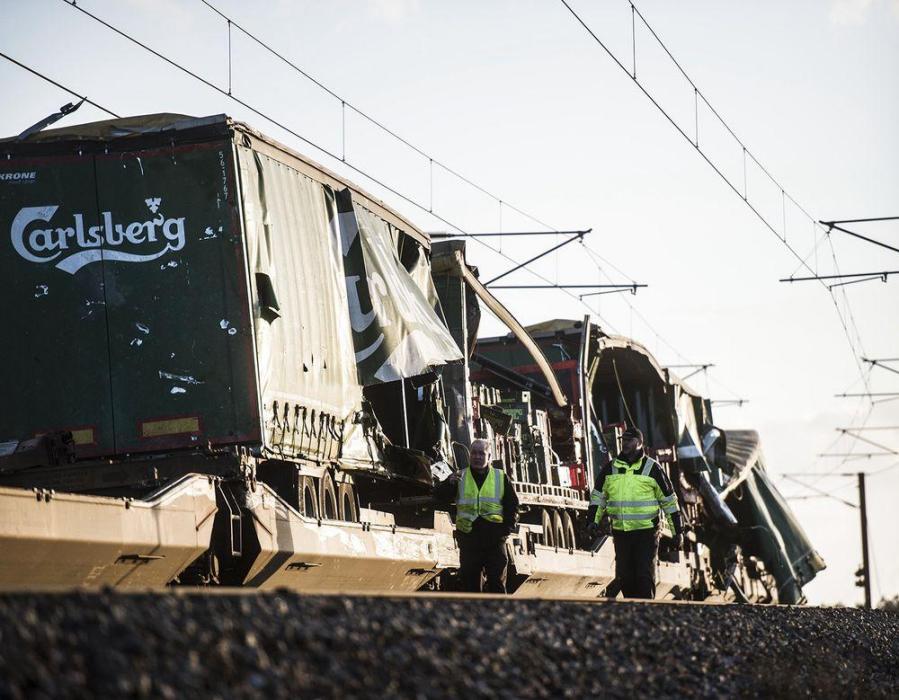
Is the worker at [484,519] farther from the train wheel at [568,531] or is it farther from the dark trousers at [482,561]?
the train wheel at [568,531]

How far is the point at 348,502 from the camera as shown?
13.7m

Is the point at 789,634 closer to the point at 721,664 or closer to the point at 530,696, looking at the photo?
the point at 721,664

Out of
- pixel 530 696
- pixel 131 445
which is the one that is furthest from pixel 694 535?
pixel 530 696

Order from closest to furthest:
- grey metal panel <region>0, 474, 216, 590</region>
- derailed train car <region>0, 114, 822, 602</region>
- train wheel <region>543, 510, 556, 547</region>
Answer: grey metal panel <region>0, 474, 216, 590</region> → derailed train car <region>0, 114, 822, 602</region> → train wheel <region>543, 510, 556, 547</region>

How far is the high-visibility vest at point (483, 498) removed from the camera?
12281mm

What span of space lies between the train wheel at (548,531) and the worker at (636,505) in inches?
233

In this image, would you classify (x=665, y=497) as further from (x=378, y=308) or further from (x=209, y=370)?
(x=209, y=370)

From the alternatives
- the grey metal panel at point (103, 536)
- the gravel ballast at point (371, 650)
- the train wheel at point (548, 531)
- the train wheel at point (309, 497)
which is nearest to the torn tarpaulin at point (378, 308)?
the train wheel at point (309, 497)

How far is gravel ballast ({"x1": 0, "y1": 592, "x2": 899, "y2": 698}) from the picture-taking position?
4898 millimetres

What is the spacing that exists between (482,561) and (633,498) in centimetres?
145

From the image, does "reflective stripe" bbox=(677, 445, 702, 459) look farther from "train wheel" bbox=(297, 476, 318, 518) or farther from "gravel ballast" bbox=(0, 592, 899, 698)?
"gravel ballast" bbox=(0, 592, 899, 698)

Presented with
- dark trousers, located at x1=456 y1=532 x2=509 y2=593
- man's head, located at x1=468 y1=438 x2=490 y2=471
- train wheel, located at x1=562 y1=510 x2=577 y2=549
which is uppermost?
man's head, located at x1=468 y1=438 x2=490 y2=471

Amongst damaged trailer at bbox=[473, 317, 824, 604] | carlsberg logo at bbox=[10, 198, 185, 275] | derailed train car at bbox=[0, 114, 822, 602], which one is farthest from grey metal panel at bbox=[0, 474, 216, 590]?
damaged trailer at bbox=[473, 317, 824, 604]

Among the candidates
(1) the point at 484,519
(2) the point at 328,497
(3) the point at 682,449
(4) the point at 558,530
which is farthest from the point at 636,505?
(3) the point at 682,449
